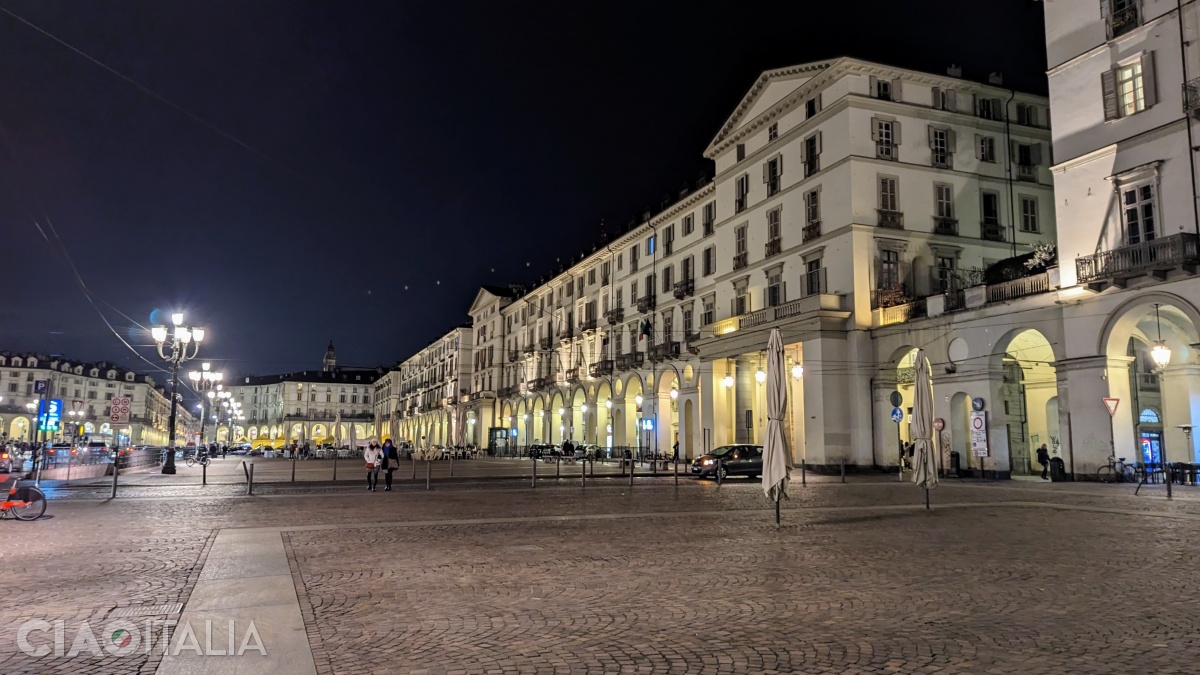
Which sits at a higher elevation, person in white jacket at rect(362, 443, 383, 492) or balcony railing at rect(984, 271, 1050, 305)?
balcony railing at rect(984, 271, 1050, 305)

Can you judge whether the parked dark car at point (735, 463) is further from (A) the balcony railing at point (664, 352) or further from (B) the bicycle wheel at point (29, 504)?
(B) the bicycle wheel at point (29, 504)

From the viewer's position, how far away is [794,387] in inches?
1719

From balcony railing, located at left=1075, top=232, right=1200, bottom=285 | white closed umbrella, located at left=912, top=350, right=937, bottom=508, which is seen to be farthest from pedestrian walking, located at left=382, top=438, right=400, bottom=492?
balcony railing, located at left=1075, top=232, right=1200, bottom=285

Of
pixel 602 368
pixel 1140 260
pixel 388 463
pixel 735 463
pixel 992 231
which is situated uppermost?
pixel 992 231

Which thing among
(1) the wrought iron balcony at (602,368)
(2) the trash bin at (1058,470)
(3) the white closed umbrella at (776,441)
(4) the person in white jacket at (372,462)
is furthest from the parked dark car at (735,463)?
(1) the wrought iron balcony at (602,368)

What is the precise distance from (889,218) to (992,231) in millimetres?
6267

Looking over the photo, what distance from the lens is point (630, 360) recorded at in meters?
57.5

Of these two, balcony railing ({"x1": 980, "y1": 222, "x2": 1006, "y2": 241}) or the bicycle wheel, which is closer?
the bicycle wheel

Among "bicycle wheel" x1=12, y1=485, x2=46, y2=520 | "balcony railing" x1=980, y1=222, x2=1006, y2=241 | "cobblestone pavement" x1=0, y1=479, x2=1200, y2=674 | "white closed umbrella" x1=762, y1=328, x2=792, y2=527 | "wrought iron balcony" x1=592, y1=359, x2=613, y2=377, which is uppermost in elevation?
"balcony railing" x1=980, y1=222, x2=1006, y2=241

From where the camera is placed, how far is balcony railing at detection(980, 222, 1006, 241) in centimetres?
3962

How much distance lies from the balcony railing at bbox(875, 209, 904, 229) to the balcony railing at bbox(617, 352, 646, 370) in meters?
21.9

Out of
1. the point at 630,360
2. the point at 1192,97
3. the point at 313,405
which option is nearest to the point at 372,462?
the point at 1192,97

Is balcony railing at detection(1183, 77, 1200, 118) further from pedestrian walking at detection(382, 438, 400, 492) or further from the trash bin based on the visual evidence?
pedestrian walking at detection(382, 438, 400, 492)

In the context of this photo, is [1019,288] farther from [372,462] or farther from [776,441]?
[372,462]
